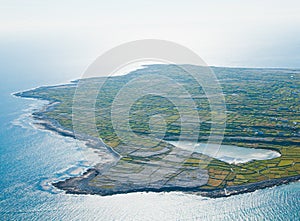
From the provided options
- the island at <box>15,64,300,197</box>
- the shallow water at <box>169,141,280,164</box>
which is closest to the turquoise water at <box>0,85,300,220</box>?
the island at <box>15,64,300,197</box>

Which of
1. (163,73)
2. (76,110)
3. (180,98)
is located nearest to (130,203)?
(76,110)

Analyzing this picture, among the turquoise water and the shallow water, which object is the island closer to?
the shallow water

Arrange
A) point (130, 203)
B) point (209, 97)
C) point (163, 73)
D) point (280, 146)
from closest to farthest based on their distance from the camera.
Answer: point (130, 203), point (280, 146), point (209, 97), point (163, 73)

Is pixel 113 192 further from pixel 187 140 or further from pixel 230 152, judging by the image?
pixel 187 140

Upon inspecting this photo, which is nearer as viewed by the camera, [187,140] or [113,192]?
[113,192]

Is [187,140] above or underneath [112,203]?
above

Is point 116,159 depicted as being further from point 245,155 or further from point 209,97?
point 209,97

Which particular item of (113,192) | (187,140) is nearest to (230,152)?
(187,140)

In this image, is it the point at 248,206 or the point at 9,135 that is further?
the point at 9,135
